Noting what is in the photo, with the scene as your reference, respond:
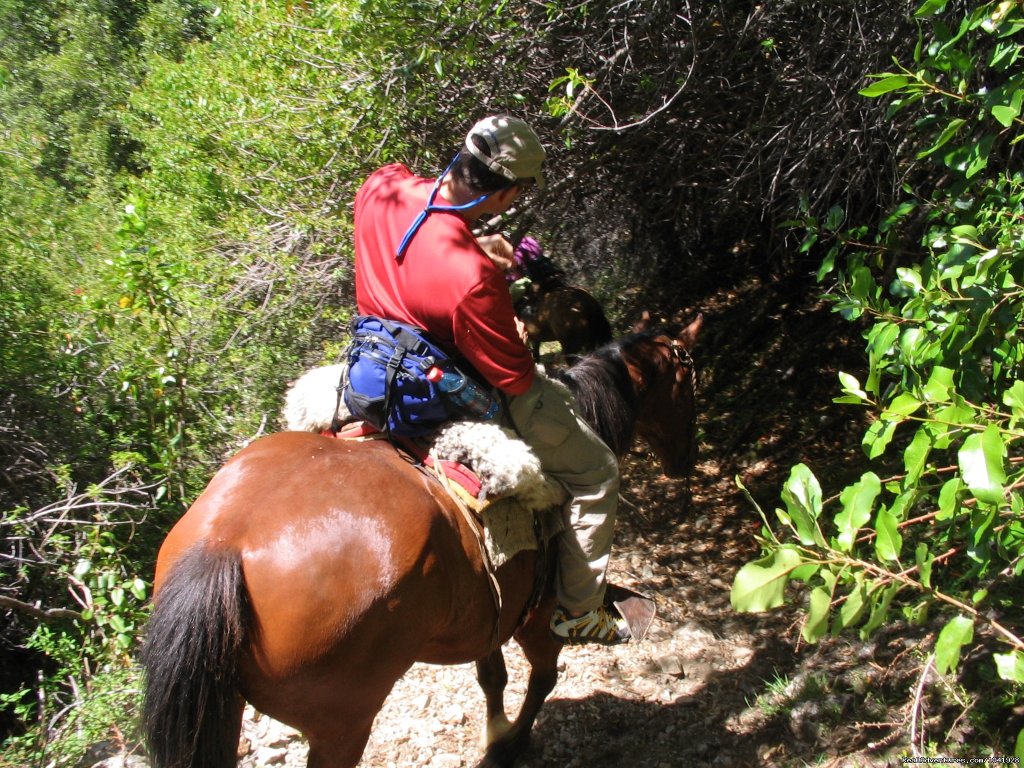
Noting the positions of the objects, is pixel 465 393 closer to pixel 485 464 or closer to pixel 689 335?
Answer: pixel 485 464

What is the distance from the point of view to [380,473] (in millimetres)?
2596

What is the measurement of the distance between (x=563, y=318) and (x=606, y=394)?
2584mm

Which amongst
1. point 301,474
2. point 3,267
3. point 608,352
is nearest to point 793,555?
point 301,474

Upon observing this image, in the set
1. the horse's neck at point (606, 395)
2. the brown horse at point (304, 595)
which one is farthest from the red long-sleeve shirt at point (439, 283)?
the horse's neck at point (606, 395)

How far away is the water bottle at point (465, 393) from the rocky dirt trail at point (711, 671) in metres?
1.74

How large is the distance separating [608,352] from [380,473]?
5.68 feet

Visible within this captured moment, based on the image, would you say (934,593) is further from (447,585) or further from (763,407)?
(763,407)

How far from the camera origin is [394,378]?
108 inches

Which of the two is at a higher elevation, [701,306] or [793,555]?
[793,555]

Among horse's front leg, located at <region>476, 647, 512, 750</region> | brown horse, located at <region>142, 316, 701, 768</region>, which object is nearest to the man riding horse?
brown horse, located at <region>142, 316, 701, 768</region>

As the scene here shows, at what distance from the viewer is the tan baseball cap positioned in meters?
2.75

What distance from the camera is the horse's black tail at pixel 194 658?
83.9 inches

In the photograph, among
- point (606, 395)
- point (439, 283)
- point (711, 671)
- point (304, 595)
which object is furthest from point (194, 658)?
point (711, 671)

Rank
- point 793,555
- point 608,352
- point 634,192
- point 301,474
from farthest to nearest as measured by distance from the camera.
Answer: point 634,192, point 608,352, point 301,474, point 793,555
